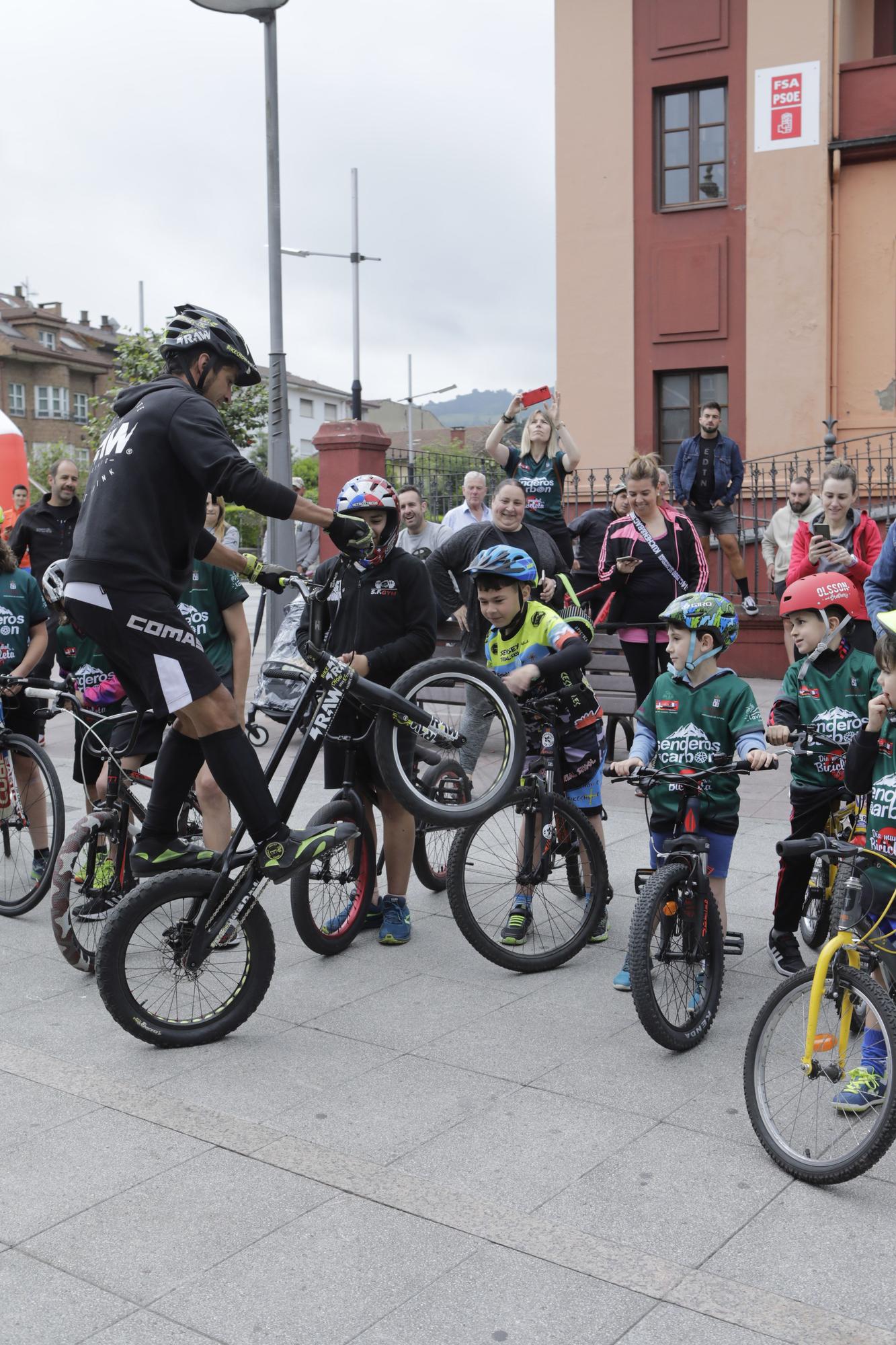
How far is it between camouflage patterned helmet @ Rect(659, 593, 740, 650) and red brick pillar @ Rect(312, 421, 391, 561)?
1105 cm

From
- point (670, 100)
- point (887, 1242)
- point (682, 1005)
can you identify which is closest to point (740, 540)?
point (670, 100)

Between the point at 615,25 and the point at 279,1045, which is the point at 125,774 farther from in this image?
the point at 615,25

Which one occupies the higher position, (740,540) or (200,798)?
(740,540)

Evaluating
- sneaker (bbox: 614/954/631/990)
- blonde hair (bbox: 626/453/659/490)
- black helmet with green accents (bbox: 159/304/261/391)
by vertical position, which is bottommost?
sneaker (bbox: 614/954/631/990)

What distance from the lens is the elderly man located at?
10.4 m

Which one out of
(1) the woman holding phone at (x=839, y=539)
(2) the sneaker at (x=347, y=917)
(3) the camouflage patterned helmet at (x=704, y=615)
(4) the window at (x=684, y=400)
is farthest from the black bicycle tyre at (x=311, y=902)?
(4) the window at (x=684, y=400)

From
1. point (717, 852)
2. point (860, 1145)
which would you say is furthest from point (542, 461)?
point (860, 1145)

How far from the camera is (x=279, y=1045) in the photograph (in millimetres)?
4473

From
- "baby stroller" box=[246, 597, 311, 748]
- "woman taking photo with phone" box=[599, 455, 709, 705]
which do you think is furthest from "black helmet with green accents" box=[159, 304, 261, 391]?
"baby stroller" box=[246, 597, 311, 748]

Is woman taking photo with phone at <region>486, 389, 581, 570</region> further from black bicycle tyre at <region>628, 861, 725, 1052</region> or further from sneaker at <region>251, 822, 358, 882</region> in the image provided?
black bicycle tyre at <region>628, 861, 725, 1052</region>

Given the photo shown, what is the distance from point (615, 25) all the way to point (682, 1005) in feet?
58.9

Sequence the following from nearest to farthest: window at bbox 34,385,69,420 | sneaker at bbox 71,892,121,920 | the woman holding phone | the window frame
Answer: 1. sneaker at bbox 71,892,121,920
2. the woman holding phone
3. the window frame
4. window at bbox 34,385,69,420

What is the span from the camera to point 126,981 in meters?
4.34

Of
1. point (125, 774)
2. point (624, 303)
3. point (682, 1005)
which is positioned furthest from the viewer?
point (624, 303)
